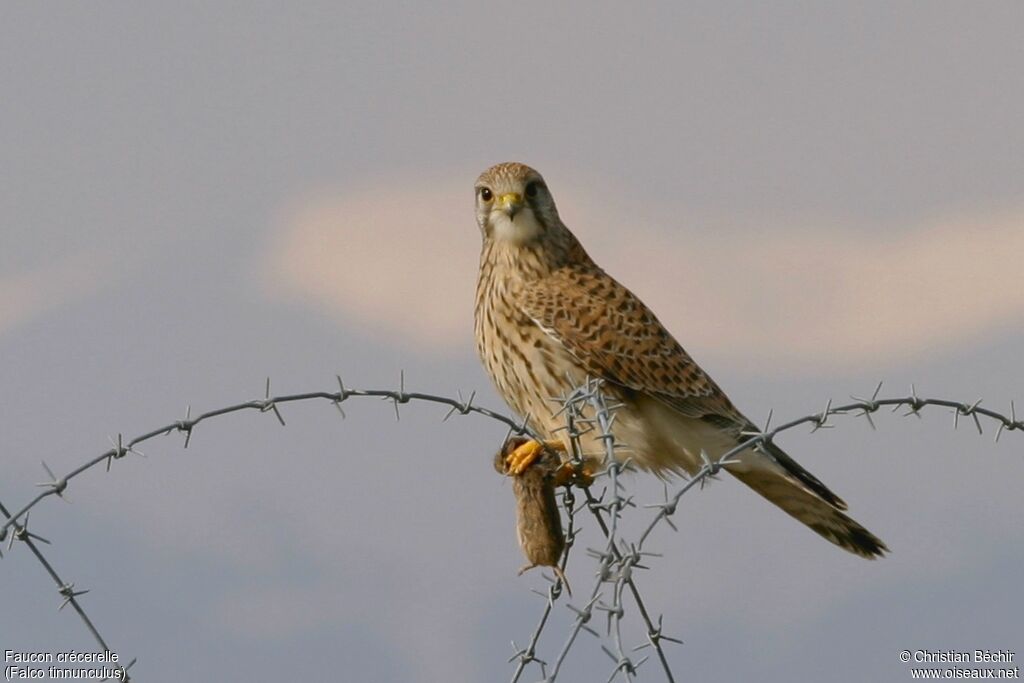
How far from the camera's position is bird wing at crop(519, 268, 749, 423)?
6129mm

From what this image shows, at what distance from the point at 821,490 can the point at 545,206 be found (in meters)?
1.48

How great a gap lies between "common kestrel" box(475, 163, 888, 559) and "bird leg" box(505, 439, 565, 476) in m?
0.86

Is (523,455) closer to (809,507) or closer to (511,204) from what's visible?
(511,204)

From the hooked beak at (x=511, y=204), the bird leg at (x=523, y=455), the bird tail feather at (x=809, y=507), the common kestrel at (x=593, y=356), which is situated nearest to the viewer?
the bird leg at (x=523, y=455)

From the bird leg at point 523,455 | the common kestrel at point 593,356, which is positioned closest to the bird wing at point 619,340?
the common kestrel at point 593,356

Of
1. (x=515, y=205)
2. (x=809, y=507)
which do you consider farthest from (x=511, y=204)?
(x=809, y=507)

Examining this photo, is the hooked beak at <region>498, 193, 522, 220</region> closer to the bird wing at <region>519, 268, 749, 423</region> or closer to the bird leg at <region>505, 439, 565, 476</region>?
the bird wing at <region>519, 268, 749, 423</region>

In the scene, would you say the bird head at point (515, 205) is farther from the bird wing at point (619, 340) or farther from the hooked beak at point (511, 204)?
the bird wing at point (619, 340)

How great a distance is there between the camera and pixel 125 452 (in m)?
4.22

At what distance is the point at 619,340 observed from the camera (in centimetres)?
625

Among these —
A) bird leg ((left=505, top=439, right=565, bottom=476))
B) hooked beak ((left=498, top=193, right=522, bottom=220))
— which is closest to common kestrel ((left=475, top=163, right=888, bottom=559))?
hooked beak ((left=498, top=193, right=522, bottom=220))

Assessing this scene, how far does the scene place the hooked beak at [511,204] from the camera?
6379 millimetres

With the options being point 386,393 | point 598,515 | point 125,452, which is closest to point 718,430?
point 598,515

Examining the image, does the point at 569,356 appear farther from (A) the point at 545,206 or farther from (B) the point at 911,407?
(B) the point at 911,407
